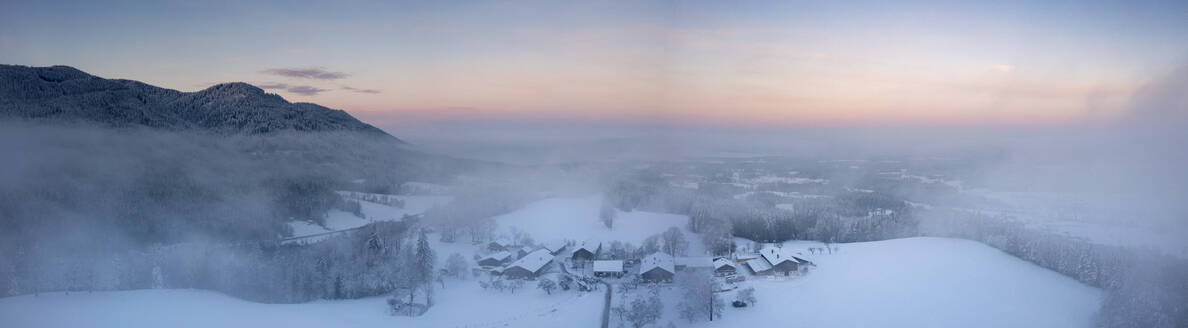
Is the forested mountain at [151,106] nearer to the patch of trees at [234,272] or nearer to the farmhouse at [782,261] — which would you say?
the patch of trees at [234,272]

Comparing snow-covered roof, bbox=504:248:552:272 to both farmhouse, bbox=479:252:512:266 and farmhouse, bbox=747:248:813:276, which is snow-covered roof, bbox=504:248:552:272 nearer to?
farmhouse, bbox=479:252:512:266

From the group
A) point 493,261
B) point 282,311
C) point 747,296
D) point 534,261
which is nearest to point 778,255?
point 747,296

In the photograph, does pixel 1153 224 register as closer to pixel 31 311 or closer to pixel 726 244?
pixel 726 244

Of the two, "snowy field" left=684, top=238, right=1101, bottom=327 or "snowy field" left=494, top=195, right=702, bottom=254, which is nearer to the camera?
"snowy field" left=684, top=238, right=1101, bottom=327

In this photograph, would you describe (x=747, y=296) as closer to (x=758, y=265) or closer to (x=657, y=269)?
(x=657, y=269)

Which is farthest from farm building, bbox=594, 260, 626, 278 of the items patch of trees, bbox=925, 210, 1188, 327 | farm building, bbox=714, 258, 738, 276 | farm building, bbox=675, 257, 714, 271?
patch of trees, bbox=925, 210, 1188, 327
